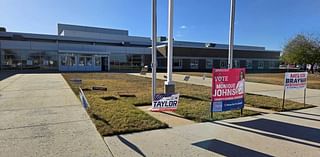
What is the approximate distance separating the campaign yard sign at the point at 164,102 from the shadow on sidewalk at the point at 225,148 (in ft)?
7.52

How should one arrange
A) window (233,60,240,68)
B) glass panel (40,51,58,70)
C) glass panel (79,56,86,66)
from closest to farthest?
glass panel (40,51,58,70) < glass panel (79,56,86,66) < window (233,60,240,68)

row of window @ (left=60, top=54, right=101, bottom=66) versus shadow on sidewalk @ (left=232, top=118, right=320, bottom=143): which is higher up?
row of window @ (left=60, top=54, right=101, bottom=66)

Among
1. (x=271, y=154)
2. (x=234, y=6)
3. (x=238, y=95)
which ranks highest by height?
(x=234, y=6)

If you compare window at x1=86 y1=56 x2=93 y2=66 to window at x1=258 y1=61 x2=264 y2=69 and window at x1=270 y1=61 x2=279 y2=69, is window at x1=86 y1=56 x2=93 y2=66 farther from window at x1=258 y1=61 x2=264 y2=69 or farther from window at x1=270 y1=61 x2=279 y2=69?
window at x1=270 y1=61 x2=279 y2=69

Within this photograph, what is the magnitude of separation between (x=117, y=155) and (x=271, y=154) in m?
2.66

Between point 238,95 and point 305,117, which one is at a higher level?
point 238,95

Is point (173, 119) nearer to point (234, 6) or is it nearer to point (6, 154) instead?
point (6, 154)

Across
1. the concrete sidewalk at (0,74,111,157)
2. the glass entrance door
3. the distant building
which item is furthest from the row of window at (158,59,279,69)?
the concrete sidewalk at (0,74,111,157)

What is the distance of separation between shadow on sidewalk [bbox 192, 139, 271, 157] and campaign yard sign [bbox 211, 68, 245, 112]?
6.10 ft

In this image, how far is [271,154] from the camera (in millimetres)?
4211

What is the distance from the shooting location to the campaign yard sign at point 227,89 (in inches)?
256

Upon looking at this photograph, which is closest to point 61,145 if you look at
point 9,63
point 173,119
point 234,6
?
point 173,119

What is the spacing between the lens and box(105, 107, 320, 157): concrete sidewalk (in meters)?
4.29

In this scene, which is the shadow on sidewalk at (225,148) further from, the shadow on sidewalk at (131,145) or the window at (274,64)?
the window at (274,64)
